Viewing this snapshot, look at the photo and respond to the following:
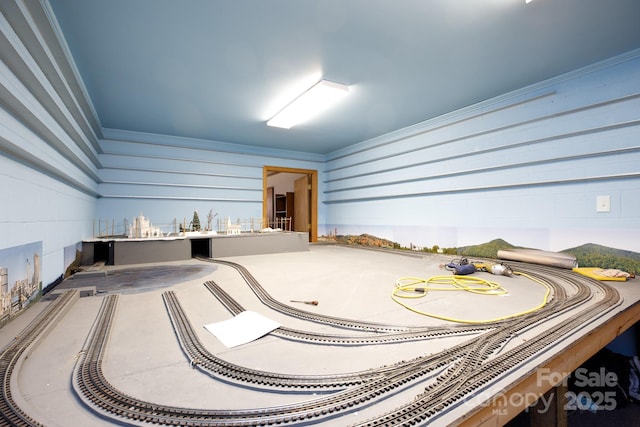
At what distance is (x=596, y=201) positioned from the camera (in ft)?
10.9

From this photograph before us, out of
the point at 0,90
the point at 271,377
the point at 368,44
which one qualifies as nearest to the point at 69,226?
the point at 0,90

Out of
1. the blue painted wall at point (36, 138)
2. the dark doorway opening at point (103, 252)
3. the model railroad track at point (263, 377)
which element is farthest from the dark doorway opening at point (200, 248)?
the model railroad track at point (263, 377)

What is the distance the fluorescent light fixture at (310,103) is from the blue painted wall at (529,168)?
2.20 metres

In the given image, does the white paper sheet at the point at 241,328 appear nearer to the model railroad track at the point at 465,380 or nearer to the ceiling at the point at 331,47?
the model railroad track at the point at 465,380

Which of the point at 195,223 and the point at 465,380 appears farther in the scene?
the point at 195,223

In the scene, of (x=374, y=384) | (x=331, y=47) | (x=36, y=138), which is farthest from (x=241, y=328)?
(x=331, y=47)

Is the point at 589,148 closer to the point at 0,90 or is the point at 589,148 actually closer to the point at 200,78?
the point at 200,78

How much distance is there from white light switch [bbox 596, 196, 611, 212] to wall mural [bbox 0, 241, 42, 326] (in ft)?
18.8

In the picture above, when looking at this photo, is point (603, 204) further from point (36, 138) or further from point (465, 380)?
point (36, 138)

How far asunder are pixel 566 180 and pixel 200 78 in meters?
4.95

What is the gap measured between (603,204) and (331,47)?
3669mm

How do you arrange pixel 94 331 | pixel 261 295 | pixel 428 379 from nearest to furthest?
pixel 428 379
pixel 94 331
pixel 261 295

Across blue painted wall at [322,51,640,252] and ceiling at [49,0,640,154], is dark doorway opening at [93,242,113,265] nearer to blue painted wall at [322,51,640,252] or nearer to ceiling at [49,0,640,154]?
ceiling at [49,0,640,154]

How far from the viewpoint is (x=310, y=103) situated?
4309mm
